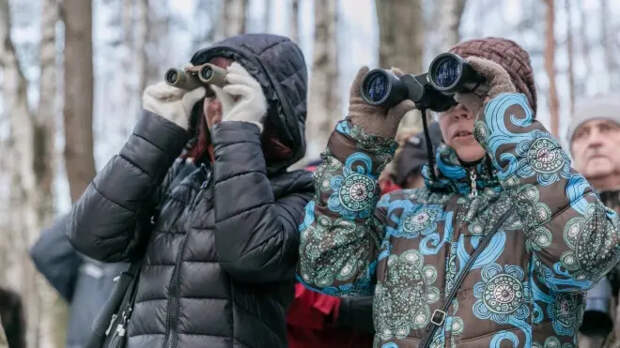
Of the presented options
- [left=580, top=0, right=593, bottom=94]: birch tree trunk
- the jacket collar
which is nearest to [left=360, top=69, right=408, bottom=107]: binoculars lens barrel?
the jacket collar

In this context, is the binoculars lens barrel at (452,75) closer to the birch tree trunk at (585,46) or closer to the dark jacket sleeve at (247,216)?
the dark jacket sleeve at (247,216)

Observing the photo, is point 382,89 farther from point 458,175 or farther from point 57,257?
point 57,257

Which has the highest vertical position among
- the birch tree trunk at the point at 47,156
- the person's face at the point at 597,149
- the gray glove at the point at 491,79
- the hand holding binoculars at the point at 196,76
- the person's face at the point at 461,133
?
the gray glove at the point at 491,79

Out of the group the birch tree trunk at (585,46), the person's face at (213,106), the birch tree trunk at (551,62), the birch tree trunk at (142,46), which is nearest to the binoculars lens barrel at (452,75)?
the person's face at (213,106)

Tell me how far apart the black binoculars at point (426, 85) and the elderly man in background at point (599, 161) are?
906 millimetres

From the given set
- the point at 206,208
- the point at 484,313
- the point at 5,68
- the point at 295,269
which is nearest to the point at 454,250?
the point at 484,313

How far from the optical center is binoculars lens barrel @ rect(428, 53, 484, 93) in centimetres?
218

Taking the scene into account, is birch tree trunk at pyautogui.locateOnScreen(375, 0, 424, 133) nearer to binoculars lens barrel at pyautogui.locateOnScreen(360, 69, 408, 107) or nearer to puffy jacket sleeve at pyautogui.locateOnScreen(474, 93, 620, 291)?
binoculars lens barrel at pyautogui.locateOnScreen(360, 69, 408, 107)

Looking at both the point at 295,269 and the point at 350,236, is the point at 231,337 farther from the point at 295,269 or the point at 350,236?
the point at 350,236

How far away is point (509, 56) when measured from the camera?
2.42m

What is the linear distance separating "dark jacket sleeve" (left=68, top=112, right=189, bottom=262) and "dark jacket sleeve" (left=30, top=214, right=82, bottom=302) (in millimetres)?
1559

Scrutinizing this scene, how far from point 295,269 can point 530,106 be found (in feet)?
2.82

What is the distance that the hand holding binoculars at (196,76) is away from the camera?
8.52ft

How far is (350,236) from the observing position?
2334 mm
